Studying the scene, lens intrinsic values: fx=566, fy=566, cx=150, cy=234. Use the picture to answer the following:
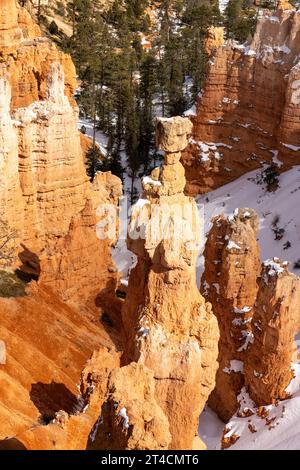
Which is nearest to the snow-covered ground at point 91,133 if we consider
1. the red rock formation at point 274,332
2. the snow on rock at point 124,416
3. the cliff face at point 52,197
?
the cliff face at point 52,197

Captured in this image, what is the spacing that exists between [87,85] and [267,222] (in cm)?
3258

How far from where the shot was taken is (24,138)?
80.8 ft

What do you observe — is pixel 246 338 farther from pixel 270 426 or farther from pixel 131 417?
pixel 131 417

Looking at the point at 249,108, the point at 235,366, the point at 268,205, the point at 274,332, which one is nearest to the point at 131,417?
the point at 274,332

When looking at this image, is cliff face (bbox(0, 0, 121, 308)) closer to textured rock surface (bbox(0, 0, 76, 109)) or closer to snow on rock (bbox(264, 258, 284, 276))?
textured rock surface (bbox(0, 0, 76, 109))

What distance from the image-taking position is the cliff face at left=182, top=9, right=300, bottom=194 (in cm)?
3650

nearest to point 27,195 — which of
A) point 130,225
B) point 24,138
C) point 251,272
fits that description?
point 24,138

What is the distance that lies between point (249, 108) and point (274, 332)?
80.3 ft

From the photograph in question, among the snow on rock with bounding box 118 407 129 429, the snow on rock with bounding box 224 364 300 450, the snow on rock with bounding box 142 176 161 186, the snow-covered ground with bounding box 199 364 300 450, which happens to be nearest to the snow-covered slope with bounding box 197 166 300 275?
the snow-covered ground with bounding box 199 364 300 450

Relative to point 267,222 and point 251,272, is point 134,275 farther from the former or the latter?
point 267,222

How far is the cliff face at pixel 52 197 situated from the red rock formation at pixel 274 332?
8.93 m

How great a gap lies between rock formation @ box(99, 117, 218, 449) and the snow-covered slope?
1406cm

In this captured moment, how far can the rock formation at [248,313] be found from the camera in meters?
17.5

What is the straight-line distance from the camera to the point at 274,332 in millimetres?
17516
